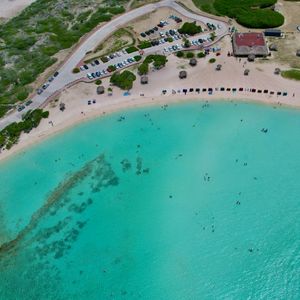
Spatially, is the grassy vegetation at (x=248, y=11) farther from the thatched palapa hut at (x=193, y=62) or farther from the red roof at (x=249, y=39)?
the thatched palapa hut at (x=193, y=62)

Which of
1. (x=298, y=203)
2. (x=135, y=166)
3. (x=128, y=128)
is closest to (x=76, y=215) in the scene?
(x=135, y=166)

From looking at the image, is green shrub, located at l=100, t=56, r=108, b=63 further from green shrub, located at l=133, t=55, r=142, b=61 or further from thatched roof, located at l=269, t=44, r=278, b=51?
thatched roof, located at l=269, t=44, r=278, b=51

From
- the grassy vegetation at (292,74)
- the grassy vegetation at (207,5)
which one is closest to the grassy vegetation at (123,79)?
the grassy vegetation at (292,74)

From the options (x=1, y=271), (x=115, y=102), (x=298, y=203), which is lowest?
(x=298, y=203)

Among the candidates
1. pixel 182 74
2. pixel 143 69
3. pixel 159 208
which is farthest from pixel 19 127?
pixel 182 74

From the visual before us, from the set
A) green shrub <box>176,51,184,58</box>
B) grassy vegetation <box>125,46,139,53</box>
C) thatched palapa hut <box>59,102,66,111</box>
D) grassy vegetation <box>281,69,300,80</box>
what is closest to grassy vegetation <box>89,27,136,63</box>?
grassy vegetation <box>125,46,139,53</box>

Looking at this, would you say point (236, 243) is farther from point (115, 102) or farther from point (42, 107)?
point (42, 107)
